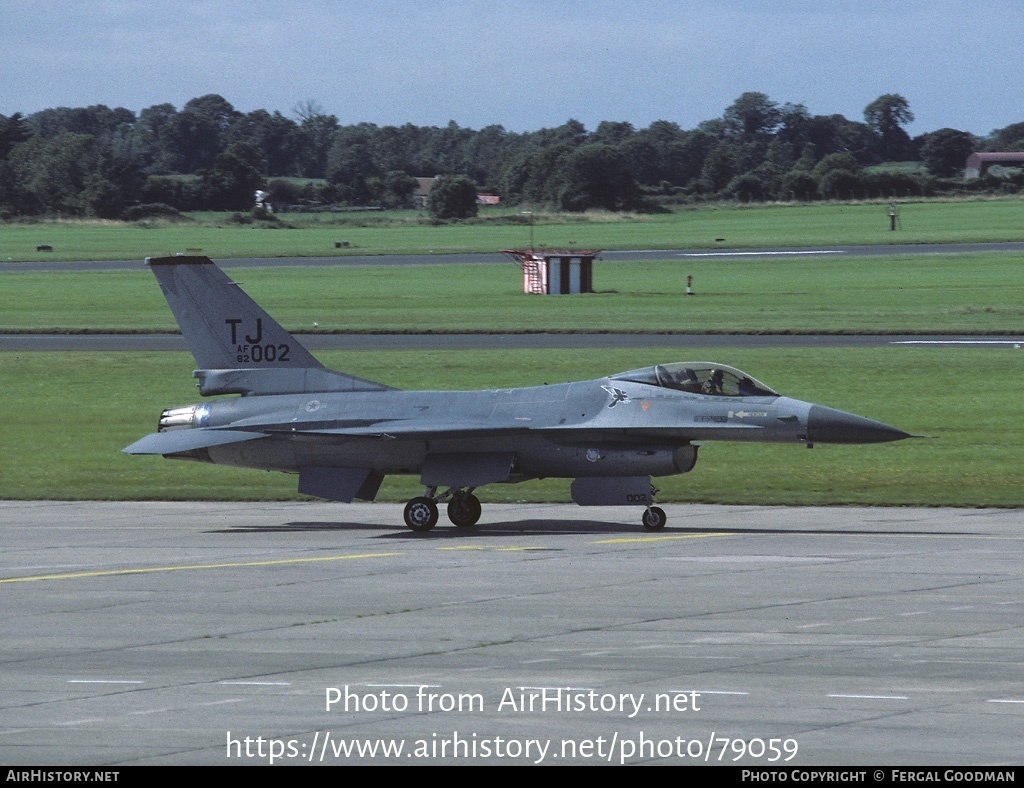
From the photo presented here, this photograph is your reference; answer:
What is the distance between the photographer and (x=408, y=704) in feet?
42.7

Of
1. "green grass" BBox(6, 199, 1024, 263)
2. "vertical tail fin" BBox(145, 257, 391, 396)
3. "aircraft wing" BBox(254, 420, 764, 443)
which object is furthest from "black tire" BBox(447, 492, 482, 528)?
"green grass" BBox(6, 199, 1024, 263)

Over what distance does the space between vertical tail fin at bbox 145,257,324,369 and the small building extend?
49314 millimetres

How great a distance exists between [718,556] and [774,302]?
49.2 meters

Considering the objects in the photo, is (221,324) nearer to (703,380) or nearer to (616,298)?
(703,380)

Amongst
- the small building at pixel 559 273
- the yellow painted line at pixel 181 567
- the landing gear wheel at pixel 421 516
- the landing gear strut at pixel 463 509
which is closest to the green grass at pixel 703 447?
the landing gear strut at pixel 463 509

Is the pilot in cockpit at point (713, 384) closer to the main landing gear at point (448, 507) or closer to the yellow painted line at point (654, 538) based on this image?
the yellow painted line at point (654, 538)

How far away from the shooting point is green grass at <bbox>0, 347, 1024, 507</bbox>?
29484 millimetres

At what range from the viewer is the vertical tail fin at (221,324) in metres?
26.0

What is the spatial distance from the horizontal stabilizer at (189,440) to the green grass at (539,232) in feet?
277

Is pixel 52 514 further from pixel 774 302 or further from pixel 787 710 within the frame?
pixel 774 302

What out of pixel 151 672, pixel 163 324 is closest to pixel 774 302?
pixel 163 324

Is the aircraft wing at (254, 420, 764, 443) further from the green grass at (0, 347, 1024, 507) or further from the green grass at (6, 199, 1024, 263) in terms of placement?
the green grass at (6, 199, 1024, 263)

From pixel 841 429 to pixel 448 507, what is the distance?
6583 millimetres

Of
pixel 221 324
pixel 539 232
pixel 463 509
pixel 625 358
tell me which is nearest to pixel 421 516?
pixel 463 509
